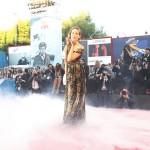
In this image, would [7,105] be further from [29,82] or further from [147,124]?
[147,124]

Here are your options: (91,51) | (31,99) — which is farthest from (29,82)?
(91,51)

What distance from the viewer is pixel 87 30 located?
2.96 meters

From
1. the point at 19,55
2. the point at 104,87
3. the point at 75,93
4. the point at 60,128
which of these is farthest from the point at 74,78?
the point at 19,55

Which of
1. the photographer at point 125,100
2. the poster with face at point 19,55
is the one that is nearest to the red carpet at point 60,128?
the photographer at point 125,100

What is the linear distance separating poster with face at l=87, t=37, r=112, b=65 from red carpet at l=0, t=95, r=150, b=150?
31cm

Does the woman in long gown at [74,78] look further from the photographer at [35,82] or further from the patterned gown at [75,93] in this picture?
the photographer at [35,82]

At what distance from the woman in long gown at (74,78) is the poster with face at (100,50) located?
0.22ft

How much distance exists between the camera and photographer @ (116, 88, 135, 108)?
2760 millimetres

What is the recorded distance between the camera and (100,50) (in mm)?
2861

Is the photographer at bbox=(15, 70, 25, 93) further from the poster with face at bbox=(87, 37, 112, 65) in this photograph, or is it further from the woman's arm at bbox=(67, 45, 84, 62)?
the poster with face at bbox=(87, 37, 112, 65)

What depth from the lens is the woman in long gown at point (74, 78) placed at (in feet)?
9.76

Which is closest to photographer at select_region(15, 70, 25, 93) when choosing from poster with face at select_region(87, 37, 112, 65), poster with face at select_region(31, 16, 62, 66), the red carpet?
the red carpet

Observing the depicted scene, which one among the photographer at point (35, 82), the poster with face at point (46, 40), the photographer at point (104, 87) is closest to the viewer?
the photographer at point (104, 87)

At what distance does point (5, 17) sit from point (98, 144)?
1.28 metres
